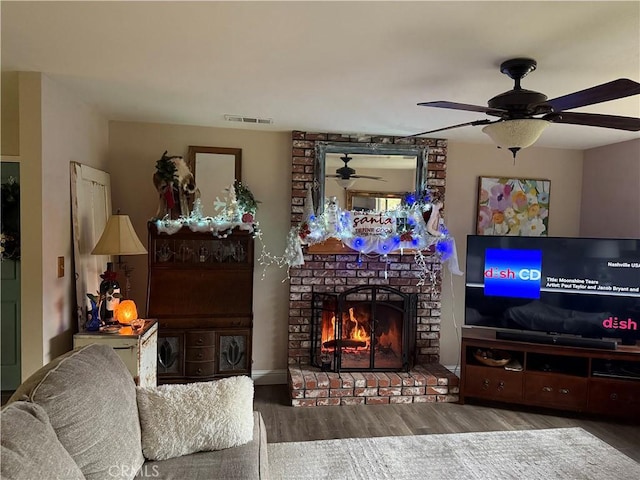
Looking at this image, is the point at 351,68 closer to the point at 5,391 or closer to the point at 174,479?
the point at 174,479

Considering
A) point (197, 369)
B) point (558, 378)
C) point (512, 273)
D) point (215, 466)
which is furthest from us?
point (512, 273)

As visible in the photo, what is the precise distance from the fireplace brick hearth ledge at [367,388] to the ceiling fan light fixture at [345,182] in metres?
1.74

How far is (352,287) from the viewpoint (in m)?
4.20

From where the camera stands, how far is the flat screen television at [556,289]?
3.64 meters

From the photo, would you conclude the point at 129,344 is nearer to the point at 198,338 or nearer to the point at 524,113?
the point at 198,338

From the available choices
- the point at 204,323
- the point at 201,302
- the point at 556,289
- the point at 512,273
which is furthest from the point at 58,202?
the point at 556,289

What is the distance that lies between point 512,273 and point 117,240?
3275 mm

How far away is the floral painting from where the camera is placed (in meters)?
4.45

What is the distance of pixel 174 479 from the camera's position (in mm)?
1727

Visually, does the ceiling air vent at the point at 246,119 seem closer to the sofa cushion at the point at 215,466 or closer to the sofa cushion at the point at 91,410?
the sofa cushion at the point at 91,410

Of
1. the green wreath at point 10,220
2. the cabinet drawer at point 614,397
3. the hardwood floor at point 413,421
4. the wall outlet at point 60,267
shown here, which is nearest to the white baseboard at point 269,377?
the hardwood floor at point 413,421

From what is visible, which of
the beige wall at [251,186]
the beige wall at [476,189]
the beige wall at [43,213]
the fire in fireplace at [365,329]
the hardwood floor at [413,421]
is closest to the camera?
the beige wall at [43,213]

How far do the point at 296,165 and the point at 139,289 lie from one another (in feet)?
6.11

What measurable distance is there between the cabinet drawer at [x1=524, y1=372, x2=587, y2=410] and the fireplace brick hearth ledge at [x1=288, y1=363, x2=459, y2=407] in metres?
0.61
